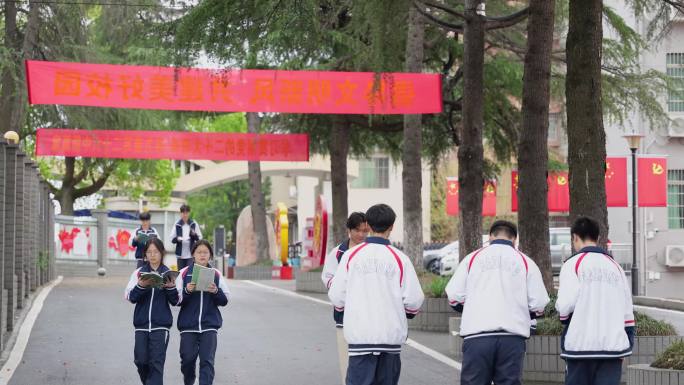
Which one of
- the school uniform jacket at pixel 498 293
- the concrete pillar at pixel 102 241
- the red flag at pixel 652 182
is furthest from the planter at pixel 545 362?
the concrete pillar at pixel 102 241

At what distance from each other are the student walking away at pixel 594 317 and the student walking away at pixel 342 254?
2.38 m

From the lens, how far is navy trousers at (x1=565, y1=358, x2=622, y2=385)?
8.70 meters

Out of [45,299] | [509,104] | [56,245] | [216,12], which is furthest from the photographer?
[56,245]

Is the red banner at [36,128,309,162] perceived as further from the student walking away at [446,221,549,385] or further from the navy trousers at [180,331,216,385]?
the student walking away at [446,221,549,385]

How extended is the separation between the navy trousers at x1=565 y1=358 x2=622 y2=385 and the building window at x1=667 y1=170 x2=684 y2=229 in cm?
3226

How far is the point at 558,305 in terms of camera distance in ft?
28.9

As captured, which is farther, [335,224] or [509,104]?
[335,224]

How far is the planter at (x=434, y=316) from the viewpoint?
18500 millimetres

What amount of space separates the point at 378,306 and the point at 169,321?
3401 millimetres

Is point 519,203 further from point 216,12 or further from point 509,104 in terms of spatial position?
point 509,104

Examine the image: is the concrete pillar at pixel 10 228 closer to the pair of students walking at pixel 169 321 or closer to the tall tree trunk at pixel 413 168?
the pair of students walking at pixel 169 321

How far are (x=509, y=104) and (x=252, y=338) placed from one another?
12541 mm

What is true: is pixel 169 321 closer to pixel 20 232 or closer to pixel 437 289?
pixel 20 232

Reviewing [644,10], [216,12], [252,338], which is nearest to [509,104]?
[644,10]
